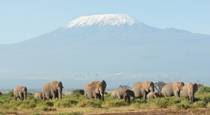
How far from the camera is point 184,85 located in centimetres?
4950

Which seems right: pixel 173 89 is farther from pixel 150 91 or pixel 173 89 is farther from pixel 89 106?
pixel 89 106

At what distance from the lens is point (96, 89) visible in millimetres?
50688

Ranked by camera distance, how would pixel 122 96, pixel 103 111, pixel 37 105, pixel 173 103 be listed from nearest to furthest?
pixel 103 111, pixel 173 103, pixel 37 105, pixel 122 96

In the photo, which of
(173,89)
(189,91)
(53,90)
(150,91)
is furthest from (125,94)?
(53,90)

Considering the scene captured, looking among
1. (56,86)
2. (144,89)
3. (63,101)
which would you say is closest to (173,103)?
(63,101)

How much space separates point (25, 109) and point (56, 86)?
43.6ft

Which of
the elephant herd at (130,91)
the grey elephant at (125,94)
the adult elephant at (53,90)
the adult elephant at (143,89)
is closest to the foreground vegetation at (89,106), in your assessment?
the elephant herd at (130,91)

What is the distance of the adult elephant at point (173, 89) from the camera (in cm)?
5117

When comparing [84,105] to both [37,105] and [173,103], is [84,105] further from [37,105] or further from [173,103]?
[173,103]

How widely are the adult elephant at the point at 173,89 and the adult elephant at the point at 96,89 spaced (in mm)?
4923

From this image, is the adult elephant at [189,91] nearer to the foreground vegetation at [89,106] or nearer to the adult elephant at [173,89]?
the adult elephant at [173,89]

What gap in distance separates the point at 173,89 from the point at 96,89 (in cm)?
572

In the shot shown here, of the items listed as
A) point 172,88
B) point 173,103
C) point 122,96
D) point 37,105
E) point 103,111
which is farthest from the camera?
point 172,88

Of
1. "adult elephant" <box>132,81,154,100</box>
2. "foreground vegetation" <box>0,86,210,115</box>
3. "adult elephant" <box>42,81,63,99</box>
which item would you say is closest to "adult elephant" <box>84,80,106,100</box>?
"adult elephant" <box>132,81,154,100</box>
